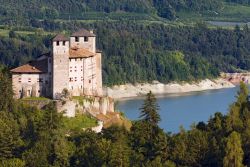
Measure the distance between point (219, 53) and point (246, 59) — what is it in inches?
139

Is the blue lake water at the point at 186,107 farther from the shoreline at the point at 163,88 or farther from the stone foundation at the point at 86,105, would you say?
the stone foundation at the point at 86,105

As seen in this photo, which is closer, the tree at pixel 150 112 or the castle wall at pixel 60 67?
the tree at pixel 150 112

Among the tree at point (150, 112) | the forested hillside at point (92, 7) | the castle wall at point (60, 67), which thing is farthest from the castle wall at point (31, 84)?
the forested hillside at point (92, 7)

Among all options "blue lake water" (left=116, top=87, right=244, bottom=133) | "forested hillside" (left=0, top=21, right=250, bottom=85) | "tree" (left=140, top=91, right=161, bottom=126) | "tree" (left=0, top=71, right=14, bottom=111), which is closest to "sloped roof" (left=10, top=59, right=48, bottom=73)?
"tree" (left=0, top=71, right=14, bottom=111)

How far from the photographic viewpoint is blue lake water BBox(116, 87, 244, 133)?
6244cm

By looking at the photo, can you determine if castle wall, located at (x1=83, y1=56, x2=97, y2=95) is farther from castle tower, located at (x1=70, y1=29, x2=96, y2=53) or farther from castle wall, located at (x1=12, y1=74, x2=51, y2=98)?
castle wall, located at (x1=12, y1=74, x2=51, y2=98)

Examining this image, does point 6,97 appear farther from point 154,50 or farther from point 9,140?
point 154,50

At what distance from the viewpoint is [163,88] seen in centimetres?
8700

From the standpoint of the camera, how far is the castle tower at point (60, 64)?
46312mm

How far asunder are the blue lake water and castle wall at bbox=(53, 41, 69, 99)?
471 inches

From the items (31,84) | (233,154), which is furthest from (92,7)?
(233,154)

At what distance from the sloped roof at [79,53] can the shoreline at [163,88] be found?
101 feet

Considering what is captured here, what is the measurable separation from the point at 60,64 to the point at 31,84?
1.49 meters

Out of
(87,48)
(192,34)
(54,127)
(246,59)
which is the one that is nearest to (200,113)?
(87,48)
